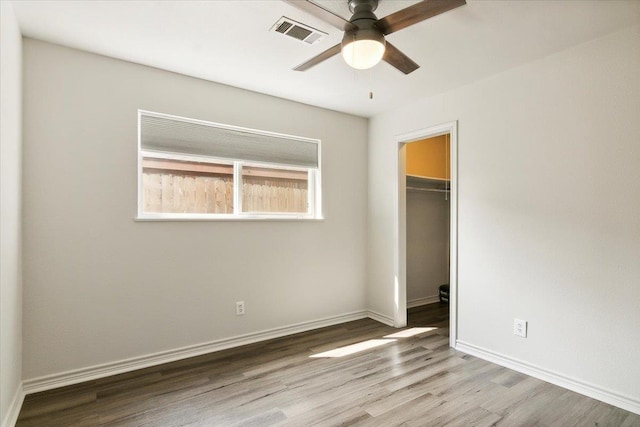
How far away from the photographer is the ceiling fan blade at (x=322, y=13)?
161 centimetres

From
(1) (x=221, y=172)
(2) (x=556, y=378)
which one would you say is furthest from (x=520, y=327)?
(1) (x=221, y=172)

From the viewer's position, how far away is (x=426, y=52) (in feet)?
8.32

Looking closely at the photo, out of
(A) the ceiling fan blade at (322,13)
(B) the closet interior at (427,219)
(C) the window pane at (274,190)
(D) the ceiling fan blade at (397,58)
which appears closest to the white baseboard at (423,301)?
(B) the closet interior at (427,219)

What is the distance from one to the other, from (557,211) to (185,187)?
304cm

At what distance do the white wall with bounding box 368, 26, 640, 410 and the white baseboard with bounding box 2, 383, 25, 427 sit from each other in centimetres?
331

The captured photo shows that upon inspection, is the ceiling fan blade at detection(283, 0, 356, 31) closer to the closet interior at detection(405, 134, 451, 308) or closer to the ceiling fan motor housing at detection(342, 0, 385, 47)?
the ceiling fan motor housing at detection(342, 0, 385, 47)

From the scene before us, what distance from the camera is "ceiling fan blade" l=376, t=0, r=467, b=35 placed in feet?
5.16

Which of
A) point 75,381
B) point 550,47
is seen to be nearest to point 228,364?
point 75,381

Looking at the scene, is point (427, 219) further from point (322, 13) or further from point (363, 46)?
point (322, 13)

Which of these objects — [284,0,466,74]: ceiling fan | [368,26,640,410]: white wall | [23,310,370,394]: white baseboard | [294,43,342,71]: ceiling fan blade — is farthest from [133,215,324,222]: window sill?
[284,0,466,74]: ceiling fan

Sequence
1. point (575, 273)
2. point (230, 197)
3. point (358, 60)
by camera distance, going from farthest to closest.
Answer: point (230, 197)
point (575, 273)
point (358, 60)

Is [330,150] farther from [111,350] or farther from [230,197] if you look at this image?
[111,350]

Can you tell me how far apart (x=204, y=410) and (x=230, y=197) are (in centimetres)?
182

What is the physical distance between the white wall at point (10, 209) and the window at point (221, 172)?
30.8 inches
